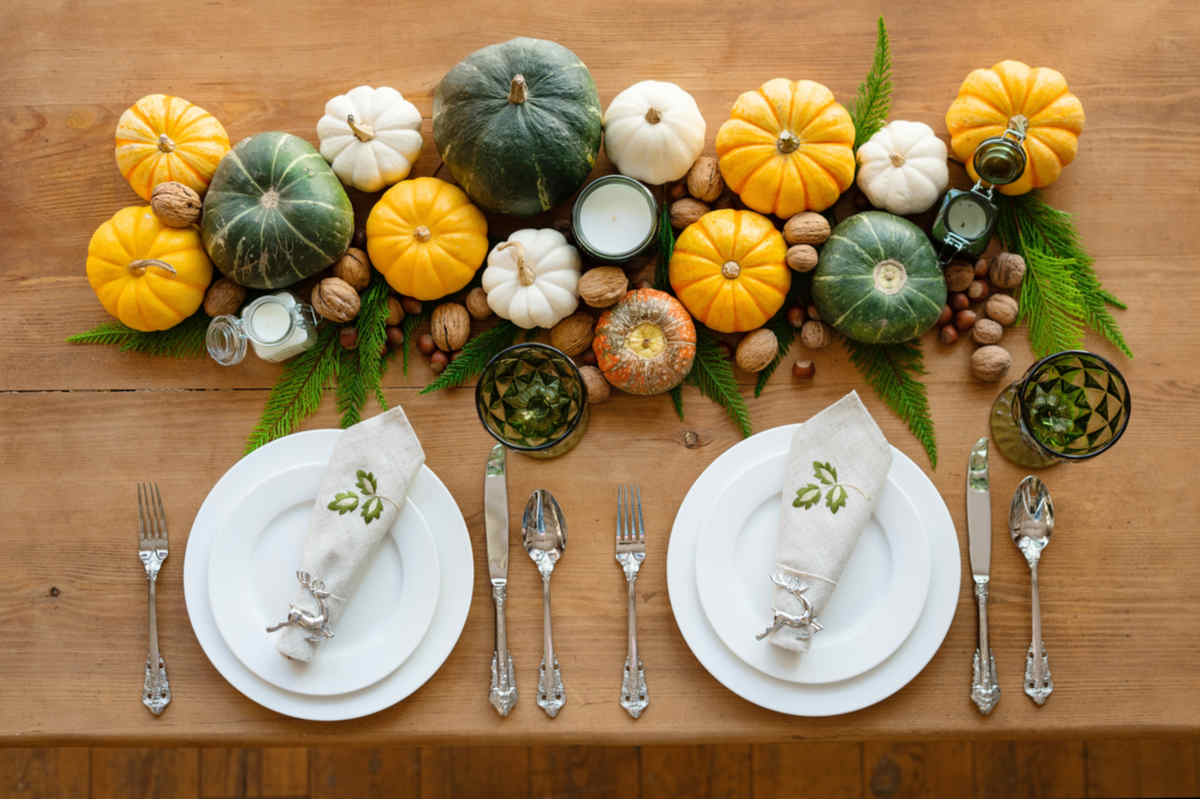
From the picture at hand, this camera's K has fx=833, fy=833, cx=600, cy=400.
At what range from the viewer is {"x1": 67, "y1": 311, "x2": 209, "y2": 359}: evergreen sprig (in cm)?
155

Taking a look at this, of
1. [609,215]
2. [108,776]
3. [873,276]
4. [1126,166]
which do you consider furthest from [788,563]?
[108,776]

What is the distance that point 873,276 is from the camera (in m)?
1.43

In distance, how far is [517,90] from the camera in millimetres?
1361

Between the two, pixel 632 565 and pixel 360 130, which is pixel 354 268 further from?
pixel 632 565

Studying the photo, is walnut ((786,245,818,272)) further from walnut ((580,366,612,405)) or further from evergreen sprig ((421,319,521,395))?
evergreen sprig ((421,319,521,395))

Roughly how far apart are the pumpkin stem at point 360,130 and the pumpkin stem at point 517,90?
27 centimetres

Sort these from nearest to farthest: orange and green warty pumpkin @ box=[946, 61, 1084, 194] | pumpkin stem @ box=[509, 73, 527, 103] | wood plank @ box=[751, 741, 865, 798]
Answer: pumpkin stem @ box=[509, 73, 527, 103]
orange and green warty pumpkin @ box=[946, 61, 1084, 194]
wood plank @ box=[751, 741, 865, 798]

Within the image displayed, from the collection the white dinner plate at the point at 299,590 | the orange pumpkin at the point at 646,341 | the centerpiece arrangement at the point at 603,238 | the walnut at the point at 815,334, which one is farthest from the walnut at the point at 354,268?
the walnut at the point at 815,334

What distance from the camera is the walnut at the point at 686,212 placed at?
1.50 m

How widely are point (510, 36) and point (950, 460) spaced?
45.3 inches

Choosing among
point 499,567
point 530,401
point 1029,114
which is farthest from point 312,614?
point 1029,114

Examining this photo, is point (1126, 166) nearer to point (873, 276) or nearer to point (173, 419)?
point (873, 276)

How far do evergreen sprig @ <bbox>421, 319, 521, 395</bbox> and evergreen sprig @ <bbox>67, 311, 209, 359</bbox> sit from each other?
0.44 metres

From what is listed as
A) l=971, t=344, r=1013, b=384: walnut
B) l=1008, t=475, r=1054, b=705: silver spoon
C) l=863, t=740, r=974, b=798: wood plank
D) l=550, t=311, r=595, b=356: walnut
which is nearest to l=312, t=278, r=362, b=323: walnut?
l=550, t=311, r=595, b=356: walnut
